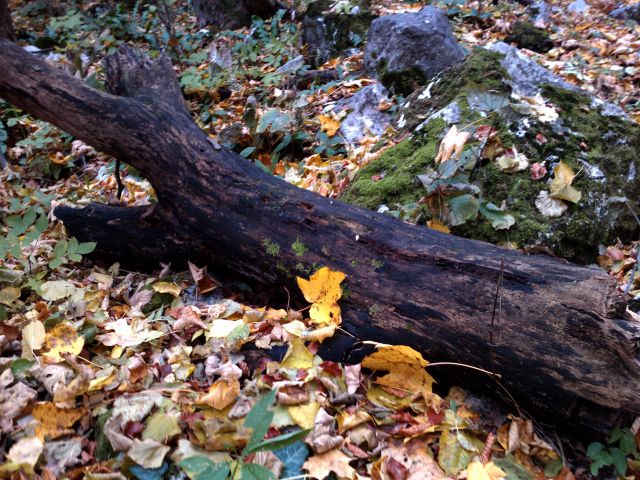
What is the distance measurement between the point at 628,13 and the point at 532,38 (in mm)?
2004

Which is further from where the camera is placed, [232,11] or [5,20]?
[232,11]

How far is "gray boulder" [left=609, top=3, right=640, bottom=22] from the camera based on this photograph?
705cm

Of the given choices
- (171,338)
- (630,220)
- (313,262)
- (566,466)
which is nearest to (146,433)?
(171,338)

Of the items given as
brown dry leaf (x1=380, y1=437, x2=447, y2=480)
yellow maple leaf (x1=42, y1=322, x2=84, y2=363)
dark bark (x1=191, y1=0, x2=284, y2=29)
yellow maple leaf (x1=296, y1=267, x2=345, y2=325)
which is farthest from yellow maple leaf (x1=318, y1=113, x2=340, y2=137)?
dark bark (x1=191, y1=0, x2=284, y2=29)

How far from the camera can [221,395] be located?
1930 mm

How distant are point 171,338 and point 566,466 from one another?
5.89ft

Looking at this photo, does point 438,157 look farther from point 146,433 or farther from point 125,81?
point 125,81

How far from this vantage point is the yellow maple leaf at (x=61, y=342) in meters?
2.19

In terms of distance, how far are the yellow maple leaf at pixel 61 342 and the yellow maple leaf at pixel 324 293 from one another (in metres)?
1.03

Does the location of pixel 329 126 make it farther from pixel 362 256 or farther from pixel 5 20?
pixel 5 20

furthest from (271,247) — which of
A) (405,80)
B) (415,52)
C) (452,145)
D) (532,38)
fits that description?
(532,38)

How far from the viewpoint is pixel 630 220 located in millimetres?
3020

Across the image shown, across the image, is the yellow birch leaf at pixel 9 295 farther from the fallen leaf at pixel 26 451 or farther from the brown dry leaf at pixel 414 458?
the brown dry leaf at pixel 414 458

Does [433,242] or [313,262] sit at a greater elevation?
[433,242]
